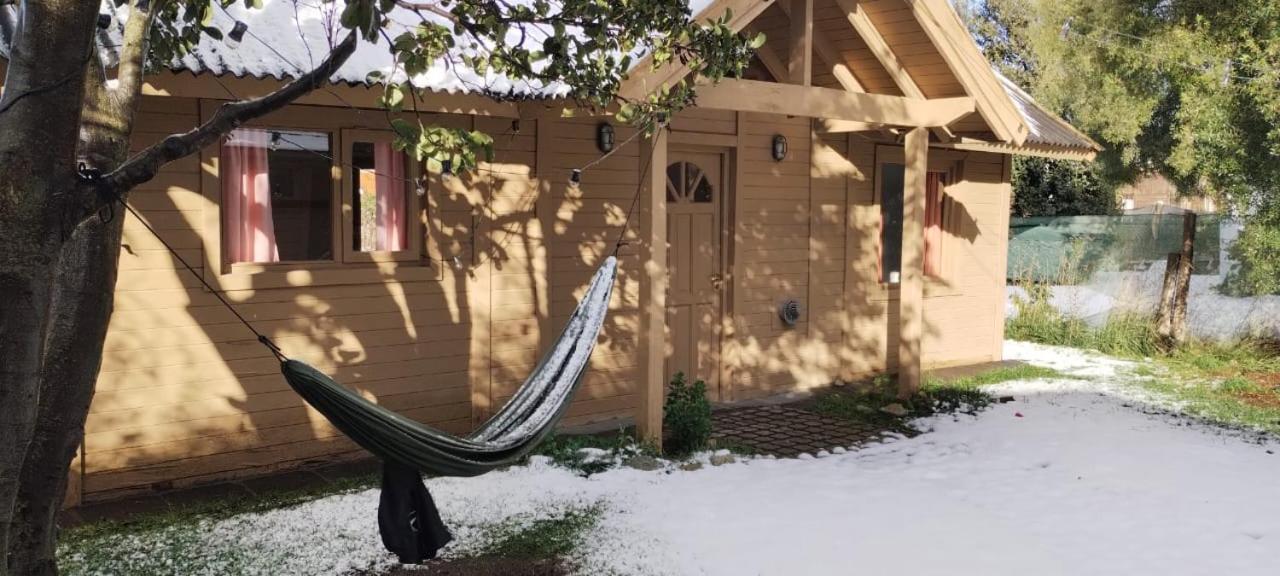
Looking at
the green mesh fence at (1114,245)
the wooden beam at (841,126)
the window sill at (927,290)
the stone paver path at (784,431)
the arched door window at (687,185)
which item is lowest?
the stone paver path at (784,431)

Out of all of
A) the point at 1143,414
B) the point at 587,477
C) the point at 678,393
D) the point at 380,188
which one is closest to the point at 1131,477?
the point at 1143,414

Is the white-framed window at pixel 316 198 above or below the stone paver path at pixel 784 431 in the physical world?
above

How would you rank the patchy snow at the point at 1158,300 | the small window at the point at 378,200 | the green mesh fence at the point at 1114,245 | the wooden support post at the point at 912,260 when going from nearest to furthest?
the small window at the point at 378,200 < the wooden support post at the point at 912,260 < the patchy snow at the point at 1158,300 < the green mesh fence at the point at 1114,245

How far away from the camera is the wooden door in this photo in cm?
805

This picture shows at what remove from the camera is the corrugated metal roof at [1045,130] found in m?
9.64

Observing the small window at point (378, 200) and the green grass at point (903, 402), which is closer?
the small window at point (378, 200)

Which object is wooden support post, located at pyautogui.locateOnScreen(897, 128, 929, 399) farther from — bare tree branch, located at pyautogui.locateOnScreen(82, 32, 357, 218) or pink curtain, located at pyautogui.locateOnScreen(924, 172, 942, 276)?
bare tree branch, located at pyautogui.locateOnScreen(82, 32, 357, 218)

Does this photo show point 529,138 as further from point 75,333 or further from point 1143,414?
point 1143,414

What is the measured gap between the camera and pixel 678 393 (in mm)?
6742

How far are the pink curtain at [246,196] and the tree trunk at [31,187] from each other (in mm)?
3488

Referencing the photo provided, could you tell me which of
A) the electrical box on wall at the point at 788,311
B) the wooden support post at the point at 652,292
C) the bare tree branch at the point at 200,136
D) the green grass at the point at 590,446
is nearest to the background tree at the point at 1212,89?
the electrical box on wall at the point at 788,311

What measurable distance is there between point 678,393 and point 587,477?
3.40ft

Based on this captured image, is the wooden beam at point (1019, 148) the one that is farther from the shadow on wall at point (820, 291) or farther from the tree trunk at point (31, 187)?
the tree trunk at point (31, 187)

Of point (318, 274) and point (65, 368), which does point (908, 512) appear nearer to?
point (318, 274)
